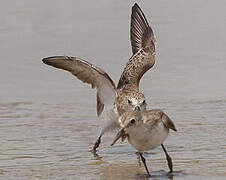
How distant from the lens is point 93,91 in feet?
43.4

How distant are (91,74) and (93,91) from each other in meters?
2.39

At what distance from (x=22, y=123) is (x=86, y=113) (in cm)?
107

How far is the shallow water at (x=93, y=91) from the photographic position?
9344 millimetres

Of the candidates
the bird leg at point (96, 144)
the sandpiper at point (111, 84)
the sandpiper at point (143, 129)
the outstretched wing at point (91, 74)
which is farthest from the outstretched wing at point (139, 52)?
the sandpiper at point (143, 129)

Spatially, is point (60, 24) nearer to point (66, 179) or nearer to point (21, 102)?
point (21, 102)

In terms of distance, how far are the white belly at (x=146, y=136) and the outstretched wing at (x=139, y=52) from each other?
129 inches

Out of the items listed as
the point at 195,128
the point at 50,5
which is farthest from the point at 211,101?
the point at 50,5

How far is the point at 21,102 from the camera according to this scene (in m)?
12.6

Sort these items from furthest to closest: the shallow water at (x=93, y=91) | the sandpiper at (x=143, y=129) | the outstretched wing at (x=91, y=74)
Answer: the outstretched wing at (x=91, y=74)
the shallow water at (x=93, y=91)
the sandpiper at (x=143, y=129)

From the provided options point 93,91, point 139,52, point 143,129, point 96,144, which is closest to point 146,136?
point 143,129

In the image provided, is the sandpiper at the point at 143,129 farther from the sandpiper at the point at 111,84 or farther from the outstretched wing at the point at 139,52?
the outstretched wing at the point at 139,52

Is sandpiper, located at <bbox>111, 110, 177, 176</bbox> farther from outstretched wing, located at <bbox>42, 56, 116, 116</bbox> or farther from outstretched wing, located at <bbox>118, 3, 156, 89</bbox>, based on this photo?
outstretched wing, located at <bbox>118, 3, 156, 89</bbox>

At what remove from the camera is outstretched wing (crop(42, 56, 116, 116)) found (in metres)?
10.6

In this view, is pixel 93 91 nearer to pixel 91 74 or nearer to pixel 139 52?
pixel 139 52
